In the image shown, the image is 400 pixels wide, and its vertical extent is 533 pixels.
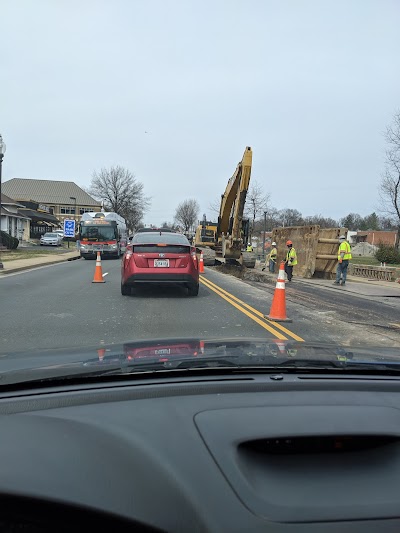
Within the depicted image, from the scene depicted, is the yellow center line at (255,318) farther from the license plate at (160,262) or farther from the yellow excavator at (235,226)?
the yellow excavator at (235,226)

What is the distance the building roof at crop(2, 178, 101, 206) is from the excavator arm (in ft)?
248

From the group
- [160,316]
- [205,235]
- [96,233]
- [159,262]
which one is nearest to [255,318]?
[160,316]

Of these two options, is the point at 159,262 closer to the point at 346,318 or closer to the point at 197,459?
the point at 346,318

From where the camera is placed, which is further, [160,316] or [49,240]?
[49,240]

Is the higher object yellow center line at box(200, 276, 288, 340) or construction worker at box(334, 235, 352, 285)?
construction worker at box(334, 235, 352, 285)

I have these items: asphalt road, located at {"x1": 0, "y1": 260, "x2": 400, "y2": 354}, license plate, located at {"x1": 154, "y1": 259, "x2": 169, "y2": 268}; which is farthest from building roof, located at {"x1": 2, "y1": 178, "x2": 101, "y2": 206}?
license plate, located at {"x1": 154, "y1": 259, "x2": 169, "y2": 268}

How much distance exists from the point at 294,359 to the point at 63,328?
212 inches

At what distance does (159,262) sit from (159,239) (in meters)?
0.74

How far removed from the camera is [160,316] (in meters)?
8.59

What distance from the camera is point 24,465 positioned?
62.5 inches

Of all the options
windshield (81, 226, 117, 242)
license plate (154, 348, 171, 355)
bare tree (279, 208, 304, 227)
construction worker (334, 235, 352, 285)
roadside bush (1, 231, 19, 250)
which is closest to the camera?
license plate (154, 348, 171, 355)

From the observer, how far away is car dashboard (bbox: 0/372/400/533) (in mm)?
1503

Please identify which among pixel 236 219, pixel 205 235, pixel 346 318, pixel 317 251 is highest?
pixel 236 219

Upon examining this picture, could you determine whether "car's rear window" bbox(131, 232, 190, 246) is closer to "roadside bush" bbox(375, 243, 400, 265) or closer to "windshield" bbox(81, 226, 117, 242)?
"windshield" bbox(81, 226, 117, 242)
